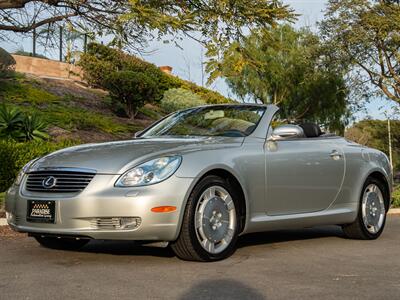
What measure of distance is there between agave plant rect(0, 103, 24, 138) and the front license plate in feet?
28.6

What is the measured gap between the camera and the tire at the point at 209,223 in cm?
588

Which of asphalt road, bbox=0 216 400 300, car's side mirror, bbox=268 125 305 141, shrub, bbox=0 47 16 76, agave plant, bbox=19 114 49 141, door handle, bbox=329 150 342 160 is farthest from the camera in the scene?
shrub, bbox=0 47 16 76

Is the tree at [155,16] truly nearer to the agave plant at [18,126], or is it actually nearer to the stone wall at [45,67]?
the agave plant at [18,126]

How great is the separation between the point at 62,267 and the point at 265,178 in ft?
7.01

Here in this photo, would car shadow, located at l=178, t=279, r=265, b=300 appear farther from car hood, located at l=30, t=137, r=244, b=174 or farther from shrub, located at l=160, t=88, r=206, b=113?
shrub, located at l=160, t=88, r=206, b=113

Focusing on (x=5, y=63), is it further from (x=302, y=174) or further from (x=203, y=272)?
(x=203, y=272)

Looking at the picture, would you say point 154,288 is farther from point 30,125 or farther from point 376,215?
point 30,125

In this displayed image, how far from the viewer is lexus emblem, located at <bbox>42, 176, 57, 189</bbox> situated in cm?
593

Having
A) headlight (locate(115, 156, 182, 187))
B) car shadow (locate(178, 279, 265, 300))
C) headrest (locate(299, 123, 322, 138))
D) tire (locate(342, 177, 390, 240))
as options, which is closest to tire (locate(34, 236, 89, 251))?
headlight (locate(115, 156, 182, 187))

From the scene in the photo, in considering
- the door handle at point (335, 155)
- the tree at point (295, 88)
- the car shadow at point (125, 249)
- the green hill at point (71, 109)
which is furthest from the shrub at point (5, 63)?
the door handle at point (335, 155)

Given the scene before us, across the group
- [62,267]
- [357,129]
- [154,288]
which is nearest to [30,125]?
[62,267]

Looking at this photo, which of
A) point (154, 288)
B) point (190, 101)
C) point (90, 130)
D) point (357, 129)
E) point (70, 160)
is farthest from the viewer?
point (357, 129)

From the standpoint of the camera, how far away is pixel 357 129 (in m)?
57.2

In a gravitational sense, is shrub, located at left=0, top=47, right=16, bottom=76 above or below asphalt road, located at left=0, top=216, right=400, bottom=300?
above
